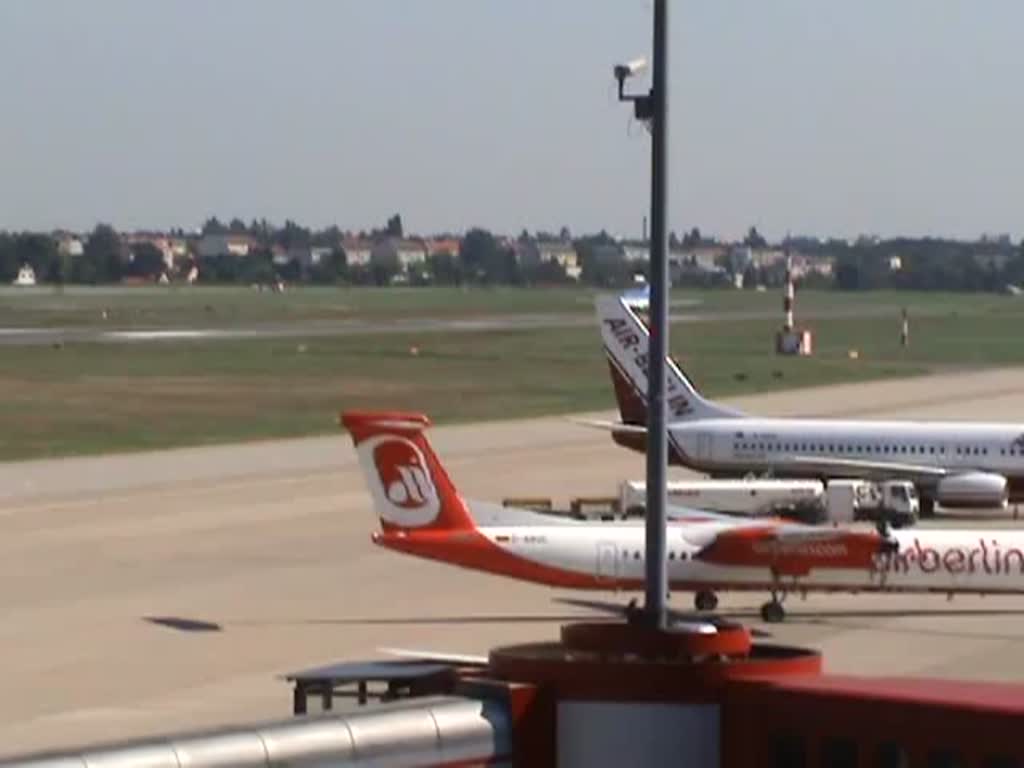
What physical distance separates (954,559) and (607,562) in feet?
23.9

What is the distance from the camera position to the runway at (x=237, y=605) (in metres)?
44.4

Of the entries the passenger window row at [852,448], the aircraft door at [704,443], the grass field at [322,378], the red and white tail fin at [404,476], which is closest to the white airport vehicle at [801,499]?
the passenger window row at [852,448]

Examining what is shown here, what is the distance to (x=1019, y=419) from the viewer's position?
119m

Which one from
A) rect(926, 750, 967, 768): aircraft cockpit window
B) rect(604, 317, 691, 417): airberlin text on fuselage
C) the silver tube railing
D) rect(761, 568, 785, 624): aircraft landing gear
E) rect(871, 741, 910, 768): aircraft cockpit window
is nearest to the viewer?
the silver tube railing

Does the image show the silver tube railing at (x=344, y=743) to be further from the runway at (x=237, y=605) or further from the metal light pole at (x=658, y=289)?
the runway at (x=237, y=605)

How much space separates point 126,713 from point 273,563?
2162 cm

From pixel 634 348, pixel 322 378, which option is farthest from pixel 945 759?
pixel 322 378

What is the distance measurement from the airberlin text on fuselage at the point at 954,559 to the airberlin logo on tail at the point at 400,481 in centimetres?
941

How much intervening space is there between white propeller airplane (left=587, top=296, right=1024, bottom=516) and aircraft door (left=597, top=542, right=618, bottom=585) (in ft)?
86.5

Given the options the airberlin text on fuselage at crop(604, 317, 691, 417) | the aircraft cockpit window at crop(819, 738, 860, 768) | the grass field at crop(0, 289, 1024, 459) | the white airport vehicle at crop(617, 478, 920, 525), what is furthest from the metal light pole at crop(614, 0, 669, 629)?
the grass field at crop(0, 289, 1024, 459)

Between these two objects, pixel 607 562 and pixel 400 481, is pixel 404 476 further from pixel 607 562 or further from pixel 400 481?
pixel 607 562

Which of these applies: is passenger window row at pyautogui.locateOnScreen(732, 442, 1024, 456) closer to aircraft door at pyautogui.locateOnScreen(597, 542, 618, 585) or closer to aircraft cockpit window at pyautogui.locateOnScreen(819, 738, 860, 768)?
aircraft door at pyautogui.locateOnScreen(597, 542, 618, 585)

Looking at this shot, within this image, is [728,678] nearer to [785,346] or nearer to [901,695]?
[901,695]

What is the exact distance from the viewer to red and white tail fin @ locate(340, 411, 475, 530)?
52312mm
